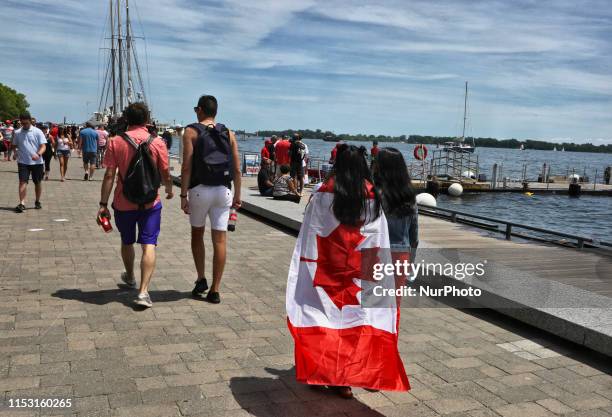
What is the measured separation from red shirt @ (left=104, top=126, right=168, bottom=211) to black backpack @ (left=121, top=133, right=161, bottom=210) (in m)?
0.04

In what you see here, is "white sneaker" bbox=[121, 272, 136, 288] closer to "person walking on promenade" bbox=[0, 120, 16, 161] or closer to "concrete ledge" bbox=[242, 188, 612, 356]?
"concrete ledge" bbox=[242, 188, 612, 356]

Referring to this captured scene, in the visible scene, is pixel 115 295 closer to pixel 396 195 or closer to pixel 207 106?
pixel 207 106

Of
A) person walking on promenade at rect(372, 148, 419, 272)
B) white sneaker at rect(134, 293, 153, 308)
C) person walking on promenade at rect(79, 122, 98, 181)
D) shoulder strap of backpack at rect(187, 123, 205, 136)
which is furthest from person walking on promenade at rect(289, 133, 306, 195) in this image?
person walking on promenade at rect(372, 148, 419, 272)

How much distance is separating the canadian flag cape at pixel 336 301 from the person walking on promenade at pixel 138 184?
82.1 inches

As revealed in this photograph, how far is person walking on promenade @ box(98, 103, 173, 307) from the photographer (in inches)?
198

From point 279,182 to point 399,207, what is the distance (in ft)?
30.8

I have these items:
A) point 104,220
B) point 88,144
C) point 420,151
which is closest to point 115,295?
point 104,220

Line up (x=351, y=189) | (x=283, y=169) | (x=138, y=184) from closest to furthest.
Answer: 1. (x=351, y=189)
2. (x=138, y=184)
3. (x=283, y=169)

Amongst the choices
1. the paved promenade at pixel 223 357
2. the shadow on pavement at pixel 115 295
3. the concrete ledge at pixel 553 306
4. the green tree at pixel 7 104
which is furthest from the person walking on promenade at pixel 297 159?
the green tree at pixel 7 104

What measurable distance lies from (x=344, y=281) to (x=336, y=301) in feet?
0.42

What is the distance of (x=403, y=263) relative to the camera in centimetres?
388

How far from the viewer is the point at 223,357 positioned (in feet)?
13.3

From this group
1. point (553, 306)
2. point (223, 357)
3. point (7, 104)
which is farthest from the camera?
point (7, 104)

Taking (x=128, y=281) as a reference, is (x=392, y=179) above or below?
above
